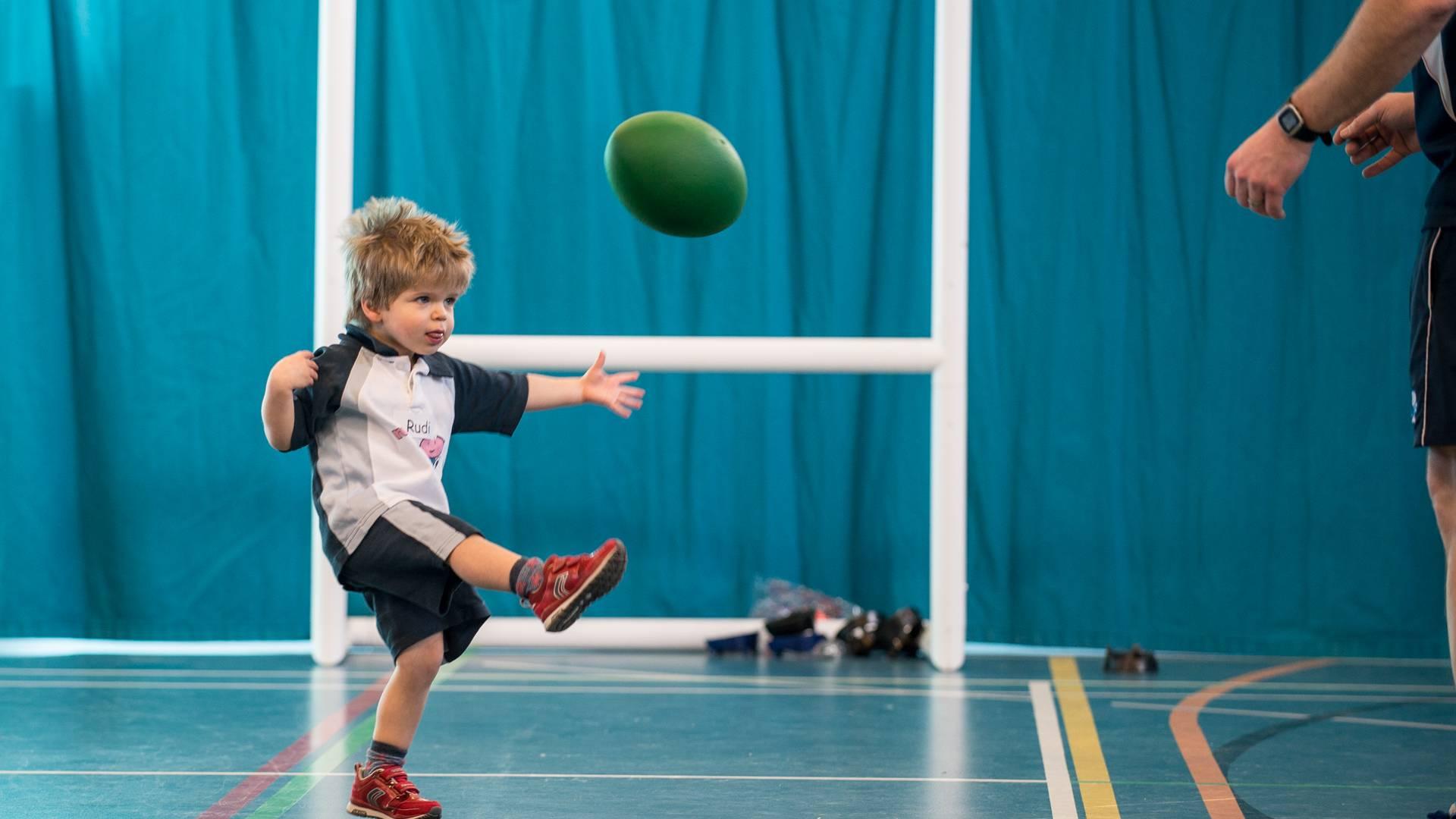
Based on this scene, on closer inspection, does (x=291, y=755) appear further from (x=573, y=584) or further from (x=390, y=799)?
(x=573, y=584)

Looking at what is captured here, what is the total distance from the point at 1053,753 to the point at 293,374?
5.33 ft

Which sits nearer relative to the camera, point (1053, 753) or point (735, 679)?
point (1053, 753)

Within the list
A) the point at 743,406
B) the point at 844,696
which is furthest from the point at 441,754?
the point at 743,406

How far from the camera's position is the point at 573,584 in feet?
7.06

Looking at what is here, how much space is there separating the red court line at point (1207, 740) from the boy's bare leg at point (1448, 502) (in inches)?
20.5

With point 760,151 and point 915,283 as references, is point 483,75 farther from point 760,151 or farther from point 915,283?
point 915,283

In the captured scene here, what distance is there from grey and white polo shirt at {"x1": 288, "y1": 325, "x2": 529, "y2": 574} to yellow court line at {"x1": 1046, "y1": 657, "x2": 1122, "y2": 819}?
1.19 metres

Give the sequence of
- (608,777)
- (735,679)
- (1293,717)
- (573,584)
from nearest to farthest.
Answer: (573,584) → (608,777) → (1293,717) → (735,679)

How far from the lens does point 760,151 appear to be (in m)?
4.56

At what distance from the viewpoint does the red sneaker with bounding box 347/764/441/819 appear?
2344mm

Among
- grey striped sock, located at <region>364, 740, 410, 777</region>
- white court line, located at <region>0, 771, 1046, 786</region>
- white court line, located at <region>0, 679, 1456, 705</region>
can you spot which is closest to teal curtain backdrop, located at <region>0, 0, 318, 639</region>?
white court line, located at <region>0, 679, 1456, 705</region>

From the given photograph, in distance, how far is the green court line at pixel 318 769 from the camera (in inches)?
95.7

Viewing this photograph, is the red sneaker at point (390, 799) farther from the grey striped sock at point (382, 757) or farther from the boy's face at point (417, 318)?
the boy's face at point (417, 318)

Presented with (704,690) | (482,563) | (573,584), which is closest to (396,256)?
(482,563)
